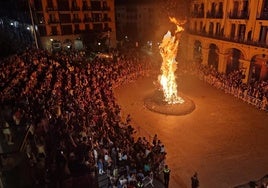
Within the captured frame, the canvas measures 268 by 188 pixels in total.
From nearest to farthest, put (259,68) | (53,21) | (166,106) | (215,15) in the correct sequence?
(166,106) → (259,68) → (215,15) → (53,21)

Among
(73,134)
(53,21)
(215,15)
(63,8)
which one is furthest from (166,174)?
(63,8)

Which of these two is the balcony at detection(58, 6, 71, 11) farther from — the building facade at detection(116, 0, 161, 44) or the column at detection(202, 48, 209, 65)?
the column at detection(202, 48, 209, 65)

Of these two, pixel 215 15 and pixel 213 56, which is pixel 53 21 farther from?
pixel 213 56

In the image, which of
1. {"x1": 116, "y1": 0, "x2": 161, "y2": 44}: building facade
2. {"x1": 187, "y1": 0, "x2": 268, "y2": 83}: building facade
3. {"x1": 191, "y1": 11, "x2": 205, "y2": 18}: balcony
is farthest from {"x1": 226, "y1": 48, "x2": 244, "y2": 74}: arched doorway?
{"x1": 116, "y1": 0, "x2": 161, "y2": 44}: building facade

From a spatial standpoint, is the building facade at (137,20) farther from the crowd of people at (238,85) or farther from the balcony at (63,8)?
the crowd of people at (238,85)

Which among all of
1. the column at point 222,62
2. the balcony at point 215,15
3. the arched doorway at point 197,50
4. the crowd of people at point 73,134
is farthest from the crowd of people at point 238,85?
the crowd of people at point 73,134

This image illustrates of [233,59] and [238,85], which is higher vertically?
[233,59]

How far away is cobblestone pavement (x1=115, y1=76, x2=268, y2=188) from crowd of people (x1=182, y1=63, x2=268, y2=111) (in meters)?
0.66

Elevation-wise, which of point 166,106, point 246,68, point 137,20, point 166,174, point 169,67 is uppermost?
point 137,20

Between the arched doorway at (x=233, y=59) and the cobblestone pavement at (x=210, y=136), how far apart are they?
312 inches

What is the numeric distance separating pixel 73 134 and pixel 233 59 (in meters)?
26.4

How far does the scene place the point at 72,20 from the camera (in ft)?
156

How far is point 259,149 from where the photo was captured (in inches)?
650

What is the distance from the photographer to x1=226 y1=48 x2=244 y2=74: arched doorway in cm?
3316
